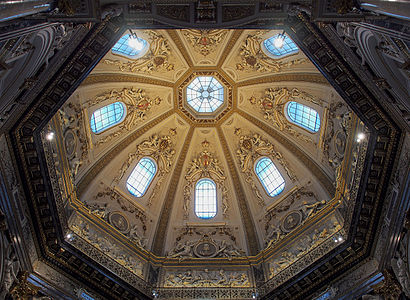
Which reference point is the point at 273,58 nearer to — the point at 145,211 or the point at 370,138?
the point at 370,138

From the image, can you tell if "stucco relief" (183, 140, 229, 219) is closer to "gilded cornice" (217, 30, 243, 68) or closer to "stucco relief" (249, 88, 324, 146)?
"stucco relief" (249, 88, 324, 146)

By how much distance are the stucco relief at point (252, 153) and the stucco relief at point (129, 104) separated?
625cm

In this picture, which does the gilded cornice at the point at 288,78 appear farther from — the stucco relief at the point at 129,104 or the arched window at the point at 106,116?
the arched window at the point at 106,116

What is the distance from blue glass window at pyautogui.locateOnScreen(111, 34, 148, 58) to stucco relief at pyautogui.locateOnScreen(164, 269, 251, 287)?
41.4 feet

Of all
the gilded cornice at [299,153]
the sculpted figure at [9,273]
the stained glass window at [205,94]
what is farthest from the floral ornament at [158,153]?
the sculpted figure at [9,273]

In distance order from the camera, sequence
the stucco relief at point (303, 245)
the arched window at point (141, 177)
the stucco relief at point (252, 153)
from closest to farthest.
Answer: the stucco relief at point (303, 245), the arched window at point (141, 177), the stucco relief at point (252, 153)

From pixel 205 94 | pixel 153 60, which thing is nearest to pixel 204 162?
pixel 205 94

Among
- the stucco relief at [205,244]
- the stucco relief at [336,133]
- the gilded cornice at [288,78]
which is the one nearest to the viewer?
the stucco relief at [336,133]

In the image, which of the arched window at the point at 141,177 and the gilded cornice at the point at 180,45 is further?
the arched window at the point at 141,177

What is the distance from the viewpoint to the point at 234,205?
80.3 feet

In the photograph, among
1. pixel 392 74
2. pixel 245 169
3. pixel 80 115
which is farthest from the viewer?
pixel 245 169

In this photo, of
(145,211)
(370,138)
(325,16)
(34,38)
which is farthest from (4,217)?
(370,138)

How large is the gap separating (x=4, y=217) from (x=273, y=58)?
16.7m

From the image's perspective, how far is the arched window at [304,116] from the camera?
2275 cm
